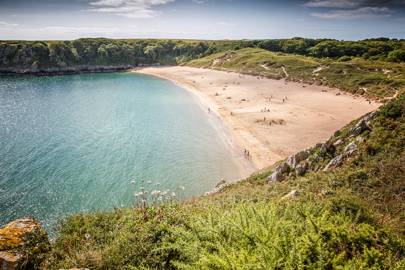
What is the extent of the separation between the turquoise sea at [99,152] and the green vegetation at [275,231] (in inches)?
352

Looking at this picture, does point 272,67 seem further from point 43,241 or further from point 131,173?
point 43,241

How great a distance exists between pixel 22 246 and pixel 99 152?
107 ft

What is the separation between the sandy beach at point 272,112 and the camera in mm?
42969

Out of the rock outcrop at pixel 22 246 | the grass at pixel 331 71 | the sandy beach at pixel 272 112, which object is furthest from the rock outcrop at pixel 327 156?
the grass at pixel 331 71

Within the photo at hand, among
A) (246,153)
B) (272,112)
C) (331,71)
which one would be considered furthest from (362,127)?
(331,71)

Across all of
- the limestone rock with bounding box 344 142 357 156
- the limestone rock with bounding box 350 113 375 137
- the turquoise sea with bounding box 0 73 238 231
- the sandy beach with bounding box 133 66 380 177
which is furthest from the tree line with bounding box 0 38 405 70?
the limestone rock with bounding box 344 142 357 156

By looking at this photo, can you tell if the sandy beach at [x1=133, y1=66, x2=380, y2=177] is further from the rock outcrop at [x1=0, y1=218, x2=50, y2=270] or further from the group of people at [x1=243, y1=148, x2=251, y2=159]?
the rock outcrop at [x1=0, y1=218, x2=50, y2=270]

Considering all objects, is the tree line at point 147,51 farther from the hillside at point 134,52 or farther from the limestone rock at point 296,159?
the limestone rock at point 296,159

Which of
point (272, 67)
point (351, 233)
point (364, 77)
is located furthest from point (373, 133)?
point (272, 67)

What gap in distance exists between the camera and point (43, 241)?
11906mm

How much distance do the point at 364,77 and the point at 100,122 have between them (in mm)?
71005

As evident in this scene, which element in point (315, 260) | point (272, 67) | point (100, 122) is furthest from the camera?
point (272, 67)

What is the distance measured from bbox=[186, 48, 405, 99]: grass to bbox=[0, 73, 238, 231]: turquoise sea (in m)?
42.2

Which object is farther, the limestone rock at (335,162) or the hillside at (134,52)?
the hillside at (134,52)
